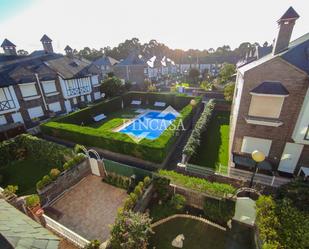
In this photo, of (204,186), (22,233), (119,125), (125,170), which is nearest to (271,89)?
(204,186)

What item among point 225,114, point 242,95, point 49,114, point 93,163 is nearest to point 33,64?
point 49,114

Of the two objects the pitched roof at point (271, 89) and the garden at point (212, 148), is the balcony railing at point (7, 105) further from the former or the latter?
the pitched roof at point (271, 89)

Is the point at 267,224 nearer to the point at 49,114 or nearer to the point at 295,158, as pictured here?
the point at 295,158

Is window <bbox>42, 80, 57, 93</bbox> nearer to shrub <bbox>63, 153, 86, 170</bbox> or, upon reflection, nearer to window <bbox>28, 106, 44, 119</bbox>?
window <bbox>28, 106, 44, 119</bbox>

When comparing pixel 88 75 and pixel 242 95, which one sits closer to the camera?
pixel 242 95

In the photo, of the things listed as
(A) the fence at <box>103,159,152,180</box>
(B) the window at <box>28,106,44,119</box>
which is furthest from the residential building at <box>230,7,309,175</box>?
(B) the window at <box>28,106,44,119</box>

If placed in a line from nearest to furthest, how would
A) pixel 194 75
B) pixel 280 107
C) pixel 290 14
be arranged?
pixel 290 14, pixel 280 107, pixel 194 75

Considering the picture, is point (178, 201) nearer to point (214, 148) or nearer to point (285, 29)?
point (214, 148)
